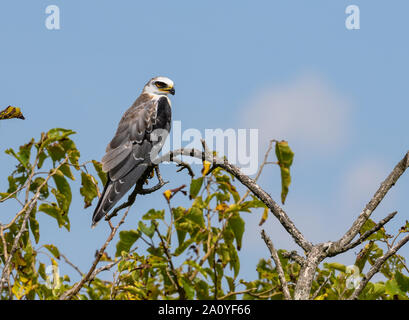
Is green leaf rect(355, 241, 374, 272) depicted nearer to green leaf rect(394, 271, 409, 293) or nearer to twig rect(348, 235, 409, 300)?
green leaf rect(394, 271, 409, 293)

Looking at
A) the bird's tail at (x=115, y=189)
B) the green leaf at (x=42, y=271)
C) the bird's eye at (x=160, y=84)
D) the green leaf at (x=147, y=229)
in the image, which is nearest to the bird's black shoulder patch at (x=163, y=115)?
the bird's eye at (x=160, y=84)

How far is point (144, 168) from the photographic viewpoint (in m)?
7.89

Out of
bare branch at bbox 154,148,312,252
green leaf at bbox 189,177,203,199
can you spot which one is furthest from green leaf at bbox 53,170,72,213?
bare branch at bbox 154,148,312,252

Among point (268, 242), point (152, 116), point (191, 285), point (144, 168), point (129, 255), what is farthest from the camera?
point (152, 116)

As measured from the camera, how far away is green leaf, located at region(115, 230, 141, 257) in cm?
665

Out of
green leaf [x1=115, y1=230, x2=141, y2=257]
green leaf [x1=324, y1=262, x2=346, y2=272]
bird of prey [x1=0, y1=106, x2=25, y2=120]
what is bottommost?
green leaf [x1=324, y1=262, x2=346, y2=272]

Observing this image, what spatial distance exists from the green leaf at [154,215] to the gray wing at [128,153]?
1.44 ft

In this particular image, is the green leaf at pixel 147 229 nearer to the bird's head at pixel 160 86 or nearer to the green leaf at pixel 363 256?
the green leaf at pixel 363 256

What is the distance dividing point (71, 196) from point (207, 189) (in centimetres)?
166

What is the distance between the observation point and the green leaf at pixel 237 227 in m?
6.88

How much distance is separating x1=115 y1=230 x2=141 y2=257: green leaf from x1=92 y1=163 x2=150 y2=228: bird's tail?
0.33 m

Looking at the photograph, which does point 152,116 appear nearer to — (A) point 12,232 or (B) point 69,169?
(B) point 69,169
